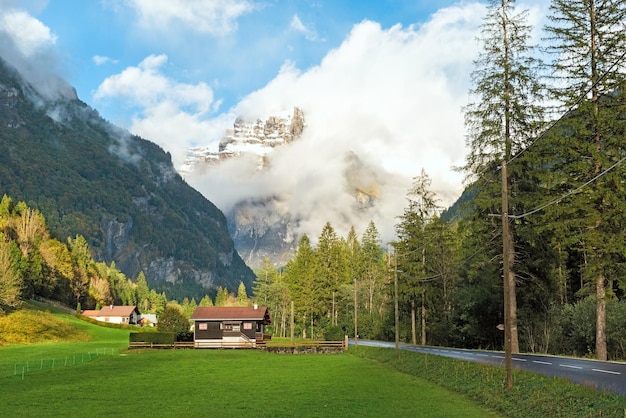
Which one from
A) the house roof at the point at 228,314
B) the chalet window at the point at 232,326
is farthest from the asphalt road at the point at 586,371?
the chalet window at the point at 232,326

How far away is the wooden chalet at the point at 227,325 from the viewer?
7400 centimetres

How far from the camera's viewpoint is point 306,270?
10250 centimetres

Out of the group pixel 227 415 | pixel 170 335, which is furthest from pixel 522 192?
pixel 170 335

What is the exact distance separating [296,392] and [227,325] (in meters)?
51.3

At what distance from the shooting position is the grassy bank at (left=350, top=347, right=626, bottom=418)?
50.3 feet

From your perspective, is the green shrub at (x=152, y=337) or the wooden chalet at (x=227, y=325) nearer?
the green shrub at (x=152, y=337)

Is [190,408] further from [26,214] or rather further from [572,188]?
[26,214]

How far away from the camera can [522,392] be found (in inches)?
777

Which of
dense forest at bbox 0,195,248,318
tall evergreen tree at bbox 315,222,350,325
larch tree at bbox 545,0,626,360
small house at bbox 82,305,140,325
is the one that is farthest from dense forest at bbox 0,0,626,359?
small house at bbox 82,305,140,325

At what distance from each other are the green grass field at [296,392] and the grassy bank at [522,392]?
1.7 inches

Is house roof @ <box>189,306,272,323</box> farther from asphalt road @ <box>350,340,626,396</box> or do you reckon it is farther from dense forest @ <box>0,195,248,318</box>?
asphalt road @ <box>350,340,626,396</box>

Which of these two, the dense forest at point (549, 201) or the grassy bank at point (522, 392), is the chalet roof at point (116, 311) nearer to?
the dense forest at point (549, 201)

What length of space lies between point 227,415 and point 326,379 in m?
13.7

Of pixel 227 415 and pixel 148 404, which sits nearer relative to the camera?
pixel 227 415
